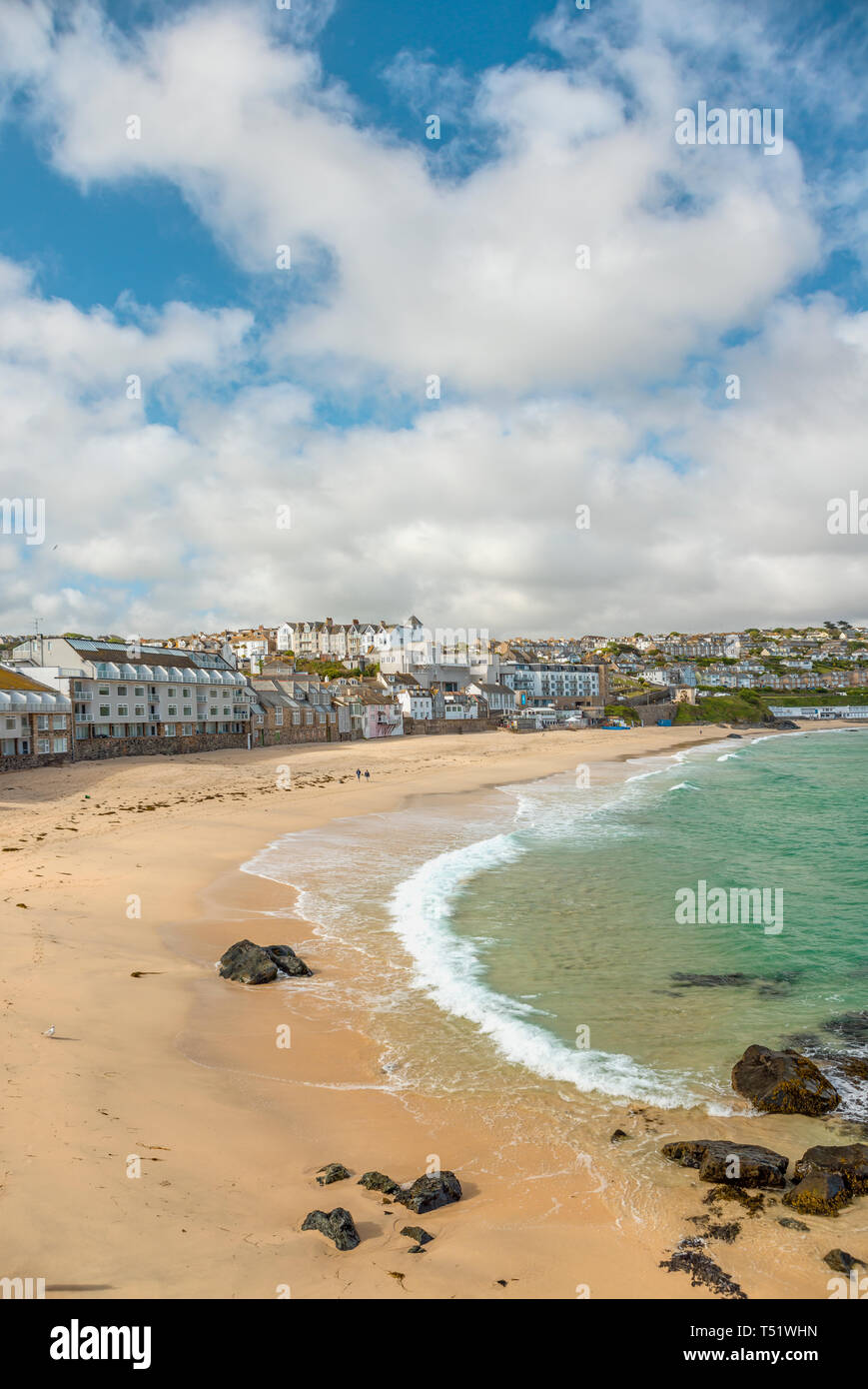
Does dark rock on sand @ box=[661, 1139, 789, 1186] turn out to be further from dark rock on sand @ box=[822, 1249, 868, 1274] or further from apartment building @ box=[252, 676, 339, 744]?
apartment building @ box=[252, 676, 339, 744]

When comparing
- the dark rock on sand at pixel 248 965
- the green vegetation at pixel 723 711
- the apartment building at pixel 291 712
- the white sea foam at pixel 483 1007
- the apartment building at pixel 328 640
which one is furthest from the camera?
the apartment building at pixel 328 640

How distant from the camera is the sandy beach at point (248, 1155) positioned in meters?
6.48

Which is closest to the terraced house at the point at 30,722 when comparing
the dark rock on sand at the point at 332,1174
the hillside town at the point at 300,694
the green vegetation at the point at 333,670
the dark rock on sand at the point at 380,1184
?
the hillside town at the point at 300,694

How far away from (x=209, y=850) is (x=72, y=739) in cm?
3255

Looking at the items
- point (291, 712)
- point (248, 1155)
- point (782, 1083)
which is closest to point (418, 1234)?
point (248, 1155)

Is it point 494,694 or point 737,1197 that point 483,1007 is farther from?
point 494,694

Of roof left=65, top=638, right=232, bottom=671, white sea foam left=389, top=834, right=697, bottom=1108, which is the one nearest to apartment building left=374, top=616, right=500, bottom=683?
roof left=65, top=638, right=232, bottom=671

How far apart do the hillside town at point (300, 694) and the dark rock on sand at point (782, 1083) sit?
47072mm

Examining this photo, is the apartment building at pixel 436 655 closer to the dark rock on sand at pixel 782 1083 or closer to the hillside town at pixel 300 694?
the hillside town at pixel 300 694

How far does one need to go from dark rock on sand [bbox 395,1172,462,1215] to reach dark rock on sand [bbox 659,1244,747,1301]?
224 centimetres

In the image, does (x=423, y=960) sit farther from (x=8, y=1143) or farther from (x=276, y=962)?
(x=8, y=1143)

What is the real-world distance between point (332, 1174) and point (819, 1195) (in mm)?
5422

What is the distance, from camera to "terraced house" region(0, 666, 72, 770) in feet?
152

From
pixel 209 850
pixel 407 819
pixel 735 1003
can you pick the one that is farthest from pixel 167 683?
pixel 735 1003
